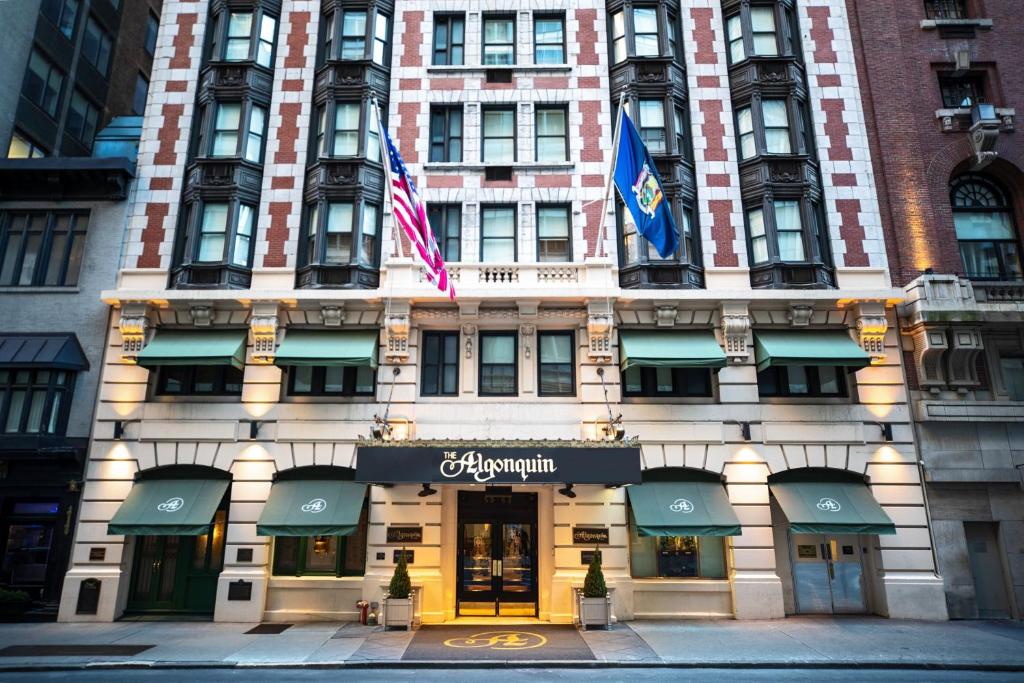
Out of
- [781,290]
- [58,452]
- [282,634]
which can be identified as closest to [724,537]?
[781,290]

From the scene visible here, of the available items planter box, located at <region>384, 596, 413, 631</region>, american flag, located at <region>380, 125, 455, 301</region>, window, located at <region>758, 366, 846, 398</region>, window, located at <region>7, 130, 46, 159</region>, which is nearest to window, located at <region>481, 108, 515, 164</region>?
american flag, located at <region>380, 125, 455, 301</region>

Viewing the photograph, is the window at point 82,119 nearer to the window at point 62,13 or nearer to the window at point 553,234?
the window at point 62,13

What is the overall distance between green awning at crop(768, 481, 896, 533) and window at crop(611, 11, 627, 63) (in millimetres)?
14661

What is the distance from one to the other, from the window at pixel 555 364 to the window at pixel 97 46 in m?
23.1

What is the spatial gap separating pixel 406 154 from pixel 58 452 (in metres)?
13.4

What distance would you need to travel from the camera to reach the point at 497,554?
16.6 meters

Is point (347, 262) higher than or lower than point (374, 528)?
higher

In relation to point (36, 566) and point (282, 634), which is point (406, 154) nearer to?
point (282, 634)

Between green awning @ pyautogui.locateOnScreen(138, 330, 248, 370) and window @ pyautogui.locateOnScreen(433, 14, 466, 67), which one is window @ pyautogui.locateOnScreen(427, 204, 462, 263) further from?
green awning @ pyautogui.locateOnScreen(138, 330, 248, 370)

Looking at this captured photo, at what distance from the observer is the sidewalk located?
1192cm

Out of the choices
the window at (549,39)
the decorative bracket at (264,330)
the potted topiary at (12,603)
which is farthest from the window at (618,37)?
the potted topiary at (12,603)

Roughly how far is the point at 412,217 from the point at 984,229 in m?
18.5

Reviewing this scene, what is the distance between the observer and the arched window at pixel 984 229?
735 inches

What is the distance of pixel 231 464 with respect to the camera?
1684cm
